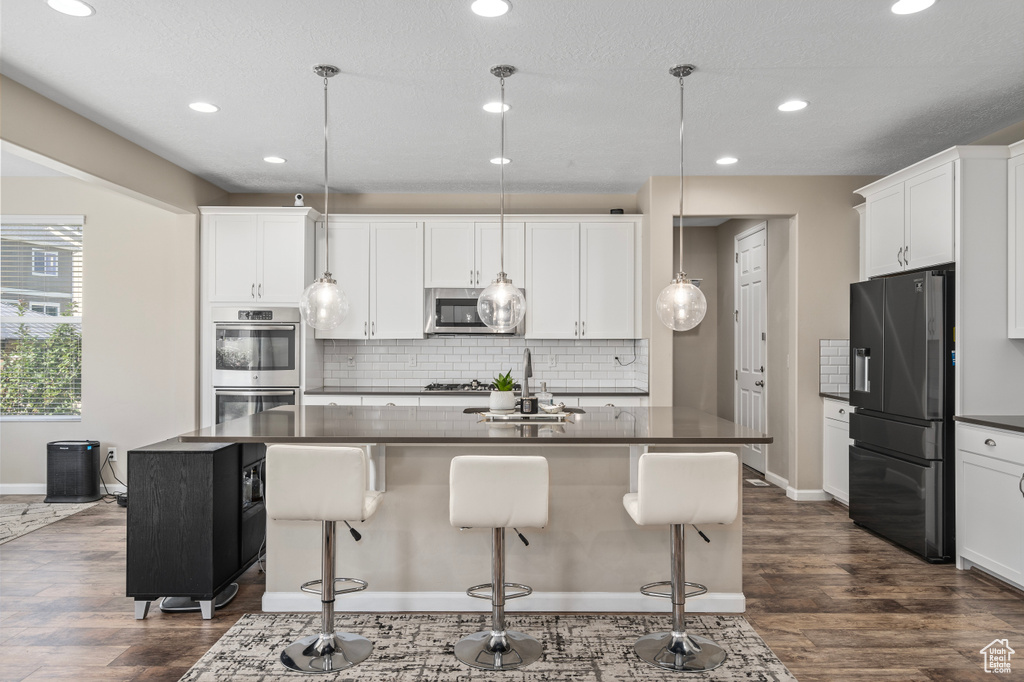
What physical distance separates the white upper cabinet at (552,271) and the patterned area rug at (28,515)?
3872 millimetres

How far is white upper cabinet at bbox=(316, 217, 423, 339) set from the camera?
18.7 ft

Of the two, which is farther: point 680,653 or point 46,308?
point 46,308

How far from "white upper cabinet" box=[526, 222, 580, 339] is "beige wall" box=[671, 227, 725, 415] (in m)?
2.17

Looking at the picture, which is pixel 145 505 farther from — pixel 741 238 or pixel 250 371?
pixel 741 238

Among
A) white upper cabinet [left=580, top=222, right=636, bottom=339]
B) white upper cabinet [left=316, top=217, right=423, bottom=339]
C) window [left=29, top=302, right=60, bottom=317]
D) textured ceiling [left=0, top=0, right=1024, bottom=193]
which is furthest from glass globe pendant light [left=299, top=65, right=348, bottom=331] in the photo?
window [left=29, top=302, right=60, bottom=317]

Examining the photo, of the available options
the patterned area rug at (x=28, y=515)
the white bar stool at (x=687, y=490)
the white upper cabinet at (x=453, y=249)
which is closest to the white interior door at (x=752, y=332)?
the white upper cabinet at (x=453, y=249)

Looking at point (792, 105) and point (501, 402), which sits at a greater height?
point (792, 105)

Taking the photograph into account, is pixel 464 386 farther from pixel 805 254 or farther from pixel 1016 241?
pixel 1016 241

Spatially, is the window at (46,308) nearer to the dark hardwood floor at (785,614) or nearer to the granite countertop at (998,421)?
the dark hardwood floor at (785,614)

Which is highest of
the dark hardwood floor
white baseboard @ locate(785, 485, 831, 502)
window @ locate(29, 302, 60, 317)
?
window @ locate(29, 302, 60, 317)

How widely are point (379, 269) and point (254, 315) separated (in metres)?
1.10

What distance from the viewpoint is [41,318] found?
5641mm

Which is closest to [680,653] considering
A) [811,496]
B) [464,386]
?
[811,496]

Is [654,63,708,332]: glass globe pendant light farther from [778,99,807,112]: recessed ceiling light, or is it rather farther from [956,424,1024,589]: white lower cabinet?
[956,424,1024,589]: white lower cabinet
